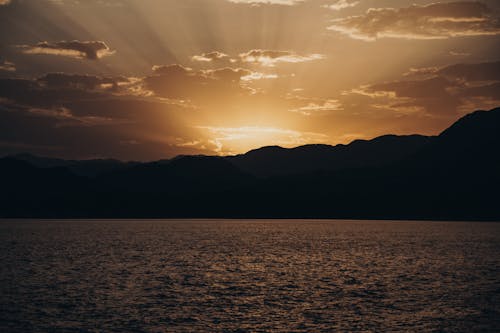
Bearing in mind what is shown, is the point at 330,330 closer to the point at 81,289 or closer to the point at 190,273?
the point at 81,289

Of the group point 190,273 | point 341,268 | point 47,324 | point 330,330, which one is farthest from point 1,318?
point 341,268

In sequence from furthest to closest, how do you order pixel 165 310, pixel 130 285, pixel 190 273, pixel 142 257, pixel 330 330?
1. pixel 142 257
2. pixel 190 273
3. pixel 130 285
4. pixel 165 310
5. pixel 330 330

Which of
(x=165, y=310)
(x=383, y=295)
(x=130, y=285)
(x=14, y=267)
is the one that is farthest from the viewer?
(x=14, y=267)

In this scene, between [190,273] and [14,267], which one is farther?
[14,267]

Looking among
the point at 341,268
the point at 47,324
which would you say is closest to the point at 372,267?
the point at 341,268

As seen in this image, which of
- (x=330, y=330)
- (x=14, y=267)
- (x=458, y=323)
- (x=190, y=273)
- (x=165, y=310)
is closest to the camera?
(x=330, y=330)

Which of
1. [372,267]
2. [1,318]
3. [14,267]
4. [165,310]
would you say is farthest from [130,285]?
[372,267]

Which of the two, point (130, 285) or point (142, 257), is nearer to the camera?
point (130, 285)

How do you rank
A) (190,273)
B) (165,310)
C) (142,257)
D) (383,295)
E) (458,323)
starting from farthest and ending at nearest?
(142,257)
(190,273)
(383,295)
(165,310)
(458,323)

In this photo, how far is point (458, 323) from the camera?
167 feet

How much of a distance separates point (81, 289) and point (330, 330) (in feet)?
131

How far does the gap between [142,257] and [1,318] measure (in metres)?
74.7

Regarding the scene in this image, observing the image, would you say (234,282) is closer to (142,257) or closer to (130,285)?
(130,285)

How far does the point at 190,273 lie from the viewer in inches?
3686
